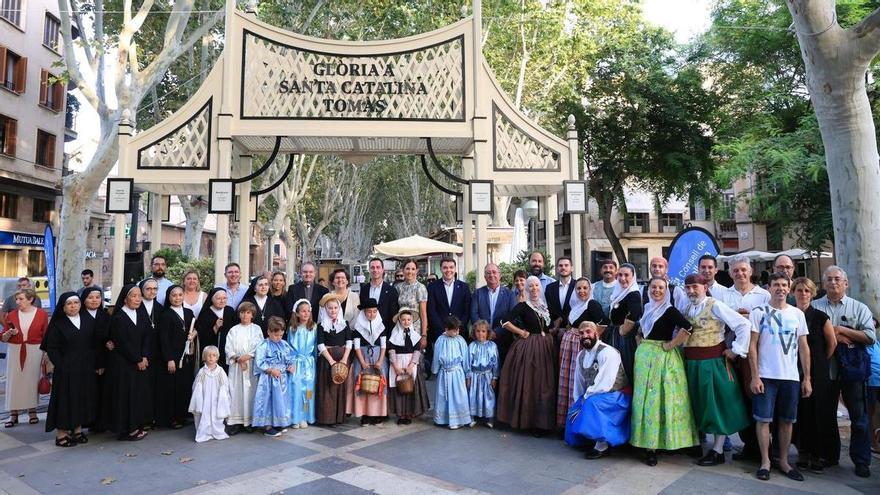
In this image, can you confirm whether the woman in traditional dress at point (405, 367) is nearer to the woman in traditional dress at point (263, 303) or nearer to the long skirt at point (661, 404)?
the woman in traditional dress at point (263, 303)

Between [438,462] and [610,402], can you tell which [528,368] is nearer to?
[610,402]

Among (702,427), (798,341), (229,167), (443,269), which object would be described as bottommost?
(702,427)

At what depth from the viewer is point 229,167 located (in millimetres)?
8500

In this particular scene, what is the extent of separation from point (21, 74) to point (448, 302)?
2901 cm

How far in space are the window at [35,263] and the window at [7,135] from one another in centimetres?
506

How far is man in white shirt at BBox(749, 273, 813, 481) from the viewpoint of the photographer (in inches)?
193

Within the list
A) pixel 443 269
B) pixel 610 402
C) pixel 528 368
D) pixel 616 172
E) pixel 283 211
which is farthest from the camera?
pixel 616 172

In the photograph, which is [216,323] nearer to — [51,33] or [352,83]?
[352,83]

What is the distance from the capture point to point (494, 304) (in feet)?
23.2

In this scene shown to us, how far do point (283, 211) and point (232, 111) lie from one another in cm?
1327

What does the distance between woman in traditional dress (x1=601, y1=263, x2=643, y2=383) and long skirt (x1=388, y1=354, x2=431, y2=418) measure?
7.45 ft

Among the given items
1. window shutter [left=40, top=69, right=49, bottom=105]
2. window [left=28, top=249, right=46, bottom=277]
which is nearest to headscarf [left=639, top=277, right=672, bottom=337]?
window [left=28, top=249, right=46, bottom=277]

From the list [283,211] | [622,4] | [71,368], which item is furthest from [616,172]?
[71,368]

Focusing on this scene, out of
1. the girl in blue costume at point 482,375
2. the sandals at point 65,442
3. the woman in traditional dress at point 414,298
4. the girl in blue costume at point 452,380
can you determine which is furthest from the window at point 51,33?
the girl in blue costume at point 482,375
